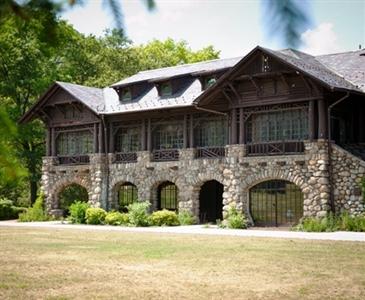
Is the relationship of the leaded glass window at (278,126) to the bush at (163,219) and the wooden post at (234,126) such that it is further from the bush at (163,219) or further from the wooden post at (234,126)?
the bush at (163,219)

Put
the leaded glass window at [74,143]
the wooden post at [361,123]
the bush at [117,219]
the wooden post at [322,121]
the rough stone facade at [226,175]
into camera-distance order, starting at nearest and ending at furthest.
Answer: the rough stone facade at [226,175]
the wooden post at [322,121]
the wooden post at [361,123]
the bush at [117,219]
the leaded glass window at [74,143]

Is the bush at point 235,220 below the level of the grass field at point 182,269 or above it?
above

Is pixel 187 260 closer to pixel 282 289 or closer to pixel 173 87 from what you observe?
pixel 282 289

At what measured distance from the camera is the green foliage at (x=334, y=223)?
21.2m

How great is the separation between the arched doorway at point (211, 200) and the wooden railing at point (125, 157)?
382cm

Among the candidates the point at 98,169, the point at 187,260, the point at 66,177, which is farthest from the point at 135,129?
the point at 187,260

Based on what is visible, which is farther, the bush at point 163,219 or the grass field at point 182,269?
the bush at point 163,219

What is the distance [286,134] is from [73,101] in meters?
12.3

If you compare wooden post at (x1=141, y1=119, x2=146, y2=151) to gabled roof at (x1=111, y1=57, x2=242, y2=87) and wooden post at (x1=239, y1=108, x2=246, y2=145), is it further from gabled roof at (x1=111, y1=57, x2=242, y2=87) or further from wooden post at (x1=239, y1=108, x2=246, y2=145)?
wooden post at (x1=239, y1=108, x2=246, y2=145)

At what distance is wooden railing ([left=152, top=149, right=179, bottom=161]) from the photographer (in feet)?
92.9

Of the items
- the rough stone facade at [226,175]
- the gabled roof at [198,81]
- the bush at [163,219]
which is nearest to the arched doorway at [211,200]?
the rough stone facade at [226,175]

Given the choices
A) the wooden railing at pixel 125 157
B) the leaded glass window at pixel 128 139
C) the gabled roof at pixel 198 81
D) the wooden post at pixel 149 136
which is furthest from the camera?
the leaded glass window at pixel 128 139

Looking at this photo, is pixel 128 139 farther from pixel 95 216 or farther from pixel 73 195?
pixel 73 195

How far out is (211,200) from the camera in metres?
29.4
